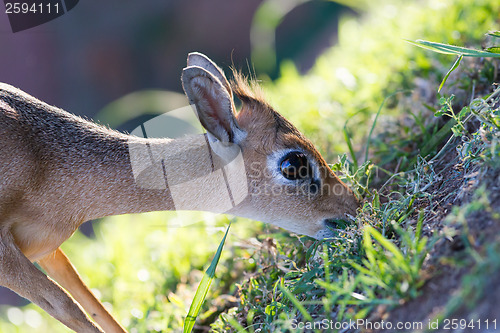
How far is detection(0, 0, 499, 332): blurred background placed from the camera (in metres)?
4.28

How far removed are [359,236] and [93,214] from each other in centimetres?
158

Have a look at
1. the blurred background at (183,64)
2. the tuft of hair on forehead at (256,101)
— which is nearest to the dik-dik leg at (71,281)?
the blurred background at (183,64)

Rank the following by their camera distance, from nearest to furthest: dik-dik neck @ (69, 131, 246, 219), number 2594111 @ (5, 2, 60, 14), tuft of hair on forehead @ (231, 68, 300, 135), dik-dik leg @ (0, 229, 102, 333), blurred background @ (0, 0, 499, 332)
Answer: dik-dik leg @ (0, 229, 102, 333) < dik-dik neck @ (69, 131, 246, 219) < tuft of hair on forehead @ (231, 68, 300, 135) < blurred background @ (0, 0, 499, 332) < number 2594111 @ (5, 2, 60, 14)

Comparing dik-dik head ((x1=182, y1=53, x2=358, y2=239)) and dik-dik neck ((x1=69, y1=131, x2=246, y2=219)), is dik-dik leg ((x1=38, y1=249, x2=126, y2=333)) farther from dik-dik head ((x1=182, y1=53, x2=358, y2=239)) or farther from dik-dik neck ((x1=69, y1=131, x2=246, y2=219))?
dik-dik head ((x1=182, y1=53, x2=358, y2=239))

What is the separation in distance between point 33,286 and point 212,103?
1.40m

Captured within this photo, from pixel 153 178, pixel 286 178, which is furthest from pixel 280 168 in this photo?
pixel 153 178

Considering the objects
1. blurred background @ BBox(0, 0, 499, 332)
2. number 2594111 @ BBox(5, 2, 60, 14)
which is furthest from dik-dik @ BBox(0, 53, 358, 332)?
number 2594111 @ BBox(5, 2, 60, 14)

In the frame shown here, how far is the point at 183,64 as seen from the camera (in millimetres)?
9797

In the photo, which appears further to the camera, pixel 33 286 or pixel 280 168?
pixel 280 168

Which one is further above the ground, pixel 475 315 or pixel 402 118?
pixel 475 315

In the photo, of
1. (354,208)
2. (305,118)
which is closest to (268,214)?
(354,208)

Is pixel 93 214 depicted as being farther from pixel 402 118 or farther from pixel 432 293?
pixel 402 118

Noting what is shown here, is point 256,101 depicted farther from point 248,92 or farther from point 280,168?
point 280,168

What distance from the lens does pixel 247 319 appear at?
3.03m
